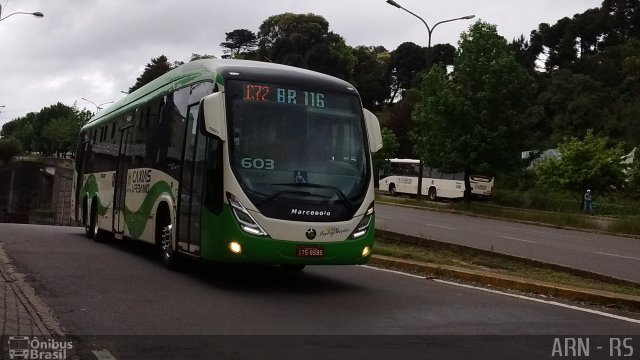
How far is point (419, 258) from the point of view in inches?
516

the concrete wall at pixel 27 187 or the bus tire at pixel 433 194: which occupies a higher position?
the bus tire at pixel 433 194

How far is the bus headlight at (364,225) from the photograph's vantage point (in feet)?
30.9

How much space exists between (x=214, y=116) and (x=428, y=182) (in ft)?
147

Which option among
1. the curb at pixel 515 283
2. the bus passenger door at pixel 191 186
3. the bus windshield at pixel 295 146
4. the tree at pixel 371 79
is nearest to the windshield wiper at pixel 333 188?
the bus windshield at pixel 295 146

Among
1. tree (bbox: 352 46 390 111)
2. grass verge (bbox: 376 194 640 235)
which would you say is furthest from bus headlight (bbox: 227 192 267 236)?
tree (bbox: 352 46 390 111)

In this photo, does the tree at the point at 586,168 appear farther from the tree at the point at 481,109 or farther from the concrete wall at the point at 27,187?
the concrete wall at the point at 27,187

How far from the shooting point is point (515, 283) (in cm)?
1038

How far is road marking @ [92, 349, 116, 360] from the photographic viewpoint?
5.71m

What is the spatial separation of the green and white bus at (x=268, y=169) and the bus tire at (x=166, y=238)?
0.12 feet

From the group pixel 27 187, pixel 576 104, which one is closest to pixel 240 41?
pixel 27 187

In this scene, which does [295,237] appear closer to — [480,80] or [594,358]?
[594,358]

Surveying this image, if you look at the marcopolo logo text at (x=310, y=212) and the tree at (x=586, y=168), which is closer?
the marcopolo logo text at (x=310, y=212)

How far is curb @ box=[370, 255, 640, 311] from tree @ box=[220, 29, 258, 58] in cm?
10386

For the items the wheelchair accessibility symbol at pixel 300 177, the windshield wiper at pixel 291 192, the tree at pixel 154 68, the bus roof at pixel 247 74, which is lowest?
the windshield wiper at pixel 291 192
